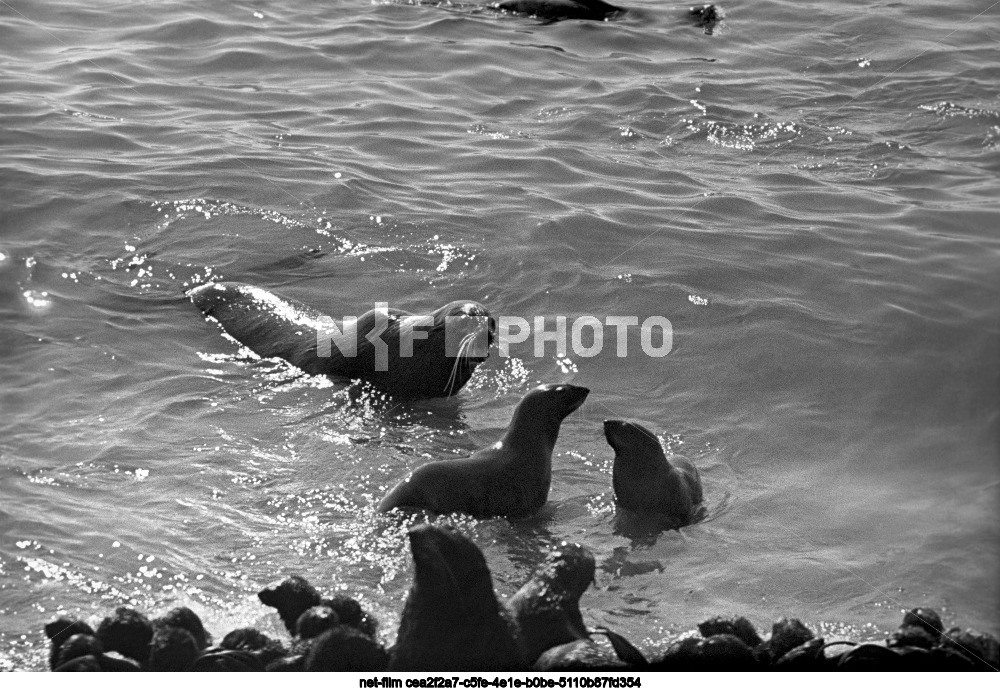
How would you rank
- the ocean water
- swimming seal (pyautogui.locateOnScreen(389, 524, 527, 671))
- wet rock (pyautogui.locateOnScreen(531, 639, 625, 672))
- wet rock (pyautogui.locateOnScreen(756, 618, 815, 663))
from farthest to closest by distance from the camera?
the ocean water, wet rock (pyautogui.locateOnScreen(756, 618, 815, 663)), swimming seal (pyautogui.locateOnScreen(389, 524, 527, 671)), wet rock (pyautogui.locateOnScreen(531, 639, 625, 672))

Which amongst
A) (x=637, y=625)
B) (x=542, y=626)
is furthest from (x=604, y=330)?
(x=542, y=626)

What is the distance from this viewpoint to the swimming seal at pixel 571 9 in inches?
576

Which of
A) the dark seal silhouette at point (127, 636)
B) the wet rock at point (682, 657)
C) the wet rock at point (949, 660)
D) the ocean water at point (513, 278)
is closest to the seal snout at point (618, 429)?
the ocean water at point (513, 278)

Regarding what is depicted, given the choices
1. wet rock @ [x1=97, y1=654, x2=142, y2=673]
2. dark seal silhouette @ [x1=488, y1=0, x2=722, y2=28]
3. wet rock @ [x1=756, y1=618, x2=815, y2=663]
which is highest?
dark seal silhouette @ [x1=488, y1=0, x2=722, y2=28]

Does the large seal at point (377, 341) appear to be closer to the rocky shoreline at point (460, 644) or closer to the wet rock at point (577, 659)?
the rocky shoreline at point (460, 644)

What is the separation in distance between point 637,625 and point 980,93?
338 inches

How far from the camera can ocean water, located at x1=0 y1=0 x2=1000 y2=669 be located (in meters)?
5.56

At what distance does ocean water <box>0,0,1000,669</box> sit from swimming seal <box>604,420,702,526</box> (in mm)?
170

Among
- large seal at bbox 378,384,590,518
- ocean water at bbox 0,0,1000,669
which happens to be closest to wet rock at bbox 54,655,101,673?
ocean water at bbox 0,0,1000,669

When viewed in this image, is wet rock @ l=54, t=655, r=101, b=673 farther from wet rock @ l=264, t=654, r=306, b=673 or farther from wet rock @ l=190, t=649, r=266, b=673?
wet rock @ l=264, t=654, r=306, b=673

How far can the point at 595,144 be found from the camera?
11383mm

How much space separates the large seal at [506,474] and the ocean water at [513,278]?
121mm

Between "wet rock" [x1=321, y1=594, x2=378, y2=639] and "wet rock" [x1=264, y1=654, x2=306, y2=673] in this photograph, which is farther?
"wet rock" [x1=321, y1=594, x2=378, y2=639]
